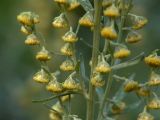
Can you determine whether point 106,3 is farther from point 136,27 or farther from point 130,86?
point 130,86

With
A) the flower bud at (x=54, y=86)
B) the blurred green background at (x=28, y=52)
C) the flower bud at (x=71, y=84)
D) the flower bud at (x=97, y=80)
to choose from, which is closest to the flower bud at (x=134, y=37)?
the flower bud at (x=97, y=80)

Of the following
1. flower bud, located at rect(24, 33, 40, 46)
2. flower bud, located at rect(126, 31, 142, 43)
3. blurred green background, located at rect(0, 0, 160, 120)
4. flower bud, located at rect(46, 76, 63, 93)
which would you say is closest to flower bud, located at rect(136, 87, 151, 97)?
flower bud, located at rect(126, 31, 142, 43)

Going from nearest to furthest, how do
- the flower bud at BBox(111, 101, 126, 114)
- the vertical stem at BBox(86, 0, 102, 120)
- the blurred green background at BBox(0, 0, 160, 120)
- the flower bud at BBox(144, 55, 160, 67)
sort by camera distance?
the vertical stem at BBox(86, 0, 102, 120), the flower bud at BBox(144, 55, 160, 67), the flower bud at BBox(111, 101, 126, 114), the blurred green background at BBox(0, 0, 160, 120)

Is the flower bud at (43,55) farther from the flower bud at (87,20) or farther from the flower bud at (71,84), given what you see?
the flower bud at (87,20)

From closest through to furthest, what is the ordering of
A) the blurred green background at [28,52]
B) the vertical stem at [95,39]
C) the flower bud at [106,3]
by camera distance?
1. the flower bud at [106,3]
2. the vertical stem at [95,39]
3. the blurred green background at [28,52]

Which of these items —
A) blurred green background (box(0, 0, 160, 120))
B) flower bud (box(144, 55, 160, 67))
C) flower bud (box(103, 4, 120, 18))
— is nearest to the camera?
flower bud (box(103, 4, 120, 18))

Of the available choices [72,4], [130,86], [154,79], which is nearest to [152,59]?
[154,79]

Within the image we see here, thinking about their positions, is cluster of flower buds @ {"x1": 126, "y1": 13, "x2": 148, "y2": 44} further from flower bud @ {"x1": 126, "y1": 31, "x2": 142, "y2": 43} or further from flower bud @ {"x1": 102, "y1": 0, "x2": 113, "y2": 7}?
flower bud @ {"x1": 102, "y1": 0, "x2": 113, "y2": 7}

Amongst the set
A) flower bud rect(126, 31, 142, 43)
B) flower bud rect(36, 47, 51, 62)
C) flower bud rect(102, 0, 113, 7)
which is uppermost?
flower bud rect(102, 0, 113, 7)

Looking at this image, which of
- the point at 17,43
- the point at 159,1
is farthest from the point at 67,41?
the point at 159,1
